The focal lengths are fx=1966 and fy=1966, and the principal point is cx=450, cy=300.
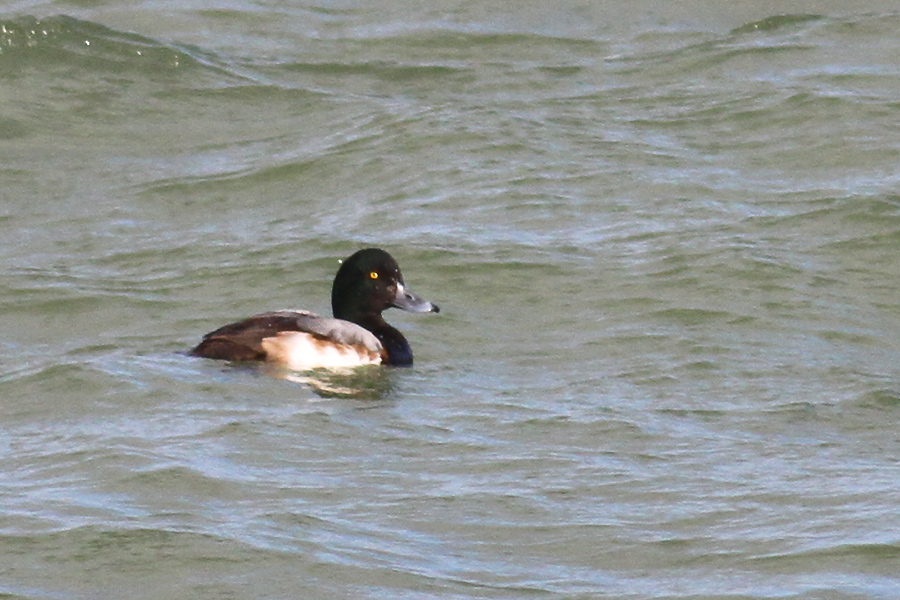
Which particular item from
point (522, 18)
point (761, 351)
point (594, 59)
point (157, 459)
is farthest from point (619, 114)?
→ point (157, 459)

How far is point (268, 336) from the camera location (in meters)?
9.96

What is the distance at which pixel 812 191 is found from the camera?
13375mm

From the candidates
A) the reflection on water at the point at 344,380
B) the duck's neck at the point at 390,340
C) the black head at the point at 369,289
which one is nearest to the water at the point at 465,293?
the reflection on water at the point at 344,380

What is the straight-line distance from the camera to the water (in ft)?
23.3

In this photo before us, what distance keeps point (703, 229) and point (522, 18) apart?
6.56 metres

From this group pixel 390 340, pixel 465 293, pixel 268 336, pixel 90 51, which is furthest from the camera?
pixel 90 51

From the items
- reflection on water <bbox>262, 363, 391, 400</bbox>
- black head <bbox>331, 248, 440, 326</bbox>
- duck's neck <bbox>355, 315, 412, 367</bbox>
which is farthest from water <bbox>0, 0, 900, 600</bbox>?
black head <bbox>331, 248, 440, 326</bbox>

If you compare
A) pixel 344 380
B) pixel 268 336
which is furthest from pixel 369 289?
pixel 268 336

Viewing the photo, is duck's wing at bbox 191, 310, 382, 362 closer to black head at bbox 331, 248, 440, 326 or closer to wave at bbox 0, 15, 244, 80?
black head at bbox 331, 248, 440, 326

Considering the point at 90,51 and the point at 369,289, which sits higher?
the point at 90,51

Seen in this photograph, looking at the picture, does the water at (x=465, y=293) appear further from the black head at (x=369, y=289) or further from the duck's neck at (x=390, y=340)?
the black head at (x=369, y=289)

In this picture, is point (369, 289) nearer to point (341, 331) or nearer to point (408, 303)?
point (408, 303)

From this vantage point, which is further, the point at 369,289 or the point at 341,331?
the point at 369,289

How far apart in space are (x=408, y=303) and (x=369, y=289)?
0.78 feet
